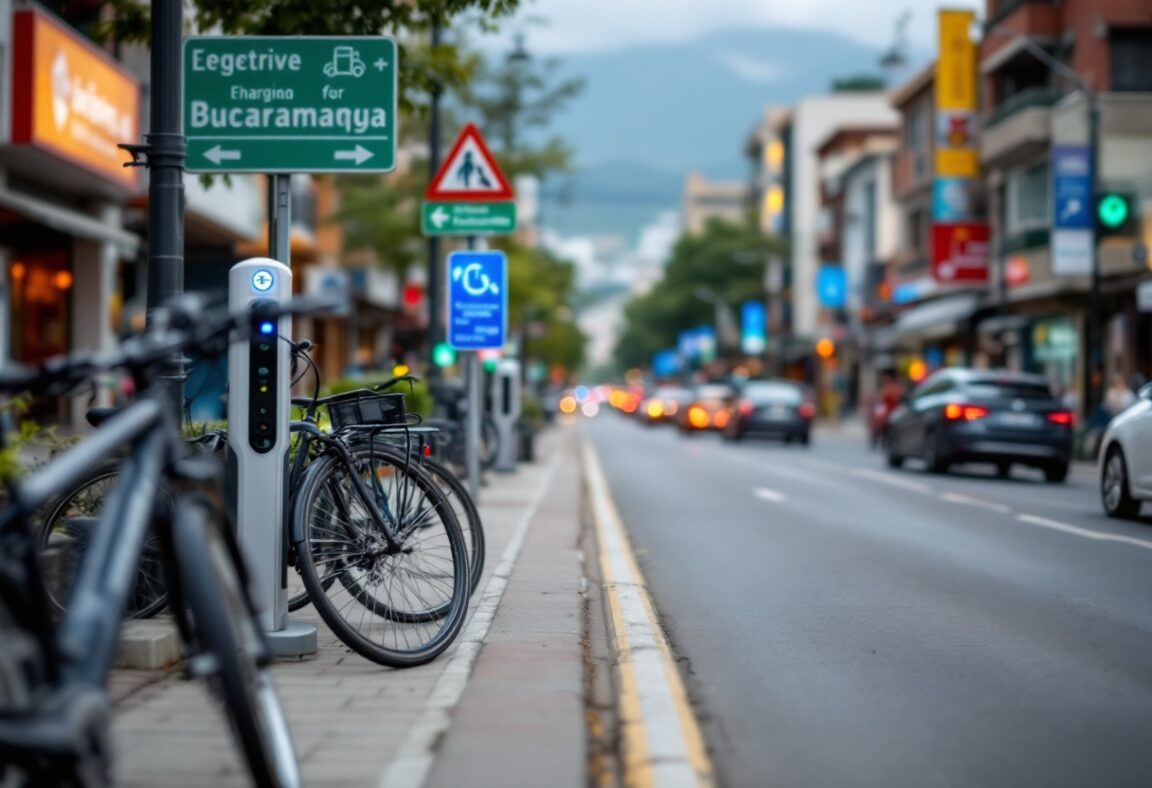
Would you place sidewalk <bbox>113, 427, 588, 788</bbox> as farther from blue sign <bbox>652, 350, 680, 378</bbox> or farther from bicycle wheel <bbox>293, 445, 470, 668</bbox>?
blue sign <bbox>652, 350, 680, 378</bbox>

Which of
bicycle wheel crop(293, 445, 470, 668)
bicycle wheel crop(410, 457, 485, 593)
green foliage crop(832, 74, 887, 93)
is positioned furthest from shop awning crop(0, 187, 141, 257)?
green foliage crop(832, 74, 887, 93)

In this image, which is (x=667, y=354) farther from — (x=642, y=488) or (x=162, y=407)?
(x=162, y=407)

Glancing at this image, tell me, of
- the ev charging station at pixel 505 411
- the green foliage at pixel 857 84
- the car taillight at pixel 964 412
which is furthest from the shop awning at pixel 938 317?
the green foliage at pixel 857 84

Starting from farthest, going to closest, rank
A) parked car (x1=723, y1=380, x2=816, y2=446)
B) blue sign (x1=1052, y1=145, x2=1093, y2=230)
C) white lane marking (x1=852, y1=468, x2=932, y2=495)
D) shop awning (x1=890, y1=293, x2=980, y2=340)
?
shop awning (x1=890, y1=293, x2=980, y2=340), parked car (x1=723, y1=380, x2=816, y2=446), blue sign (x1=1052, y1=145, x2=1093, y2=230), white lane marking (x1=852, y1=468, x2=932, y2=495)

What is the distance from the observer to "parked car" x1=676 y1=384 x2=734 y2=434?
47.8 metres

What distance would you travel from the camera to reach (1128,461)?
13914 millimetres

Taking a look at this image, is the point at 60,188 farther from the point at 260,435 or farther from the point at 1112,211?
the point at 260,435

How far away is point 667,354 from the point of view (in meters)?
133

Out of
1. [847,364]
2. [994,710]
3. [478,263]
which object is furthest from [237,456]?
[847,364]

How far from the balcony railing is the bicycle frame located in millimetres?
41486

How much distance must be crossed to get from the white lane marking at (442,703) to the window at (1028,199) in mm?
36438

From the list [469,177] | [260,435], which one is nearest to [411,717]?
[260,435]

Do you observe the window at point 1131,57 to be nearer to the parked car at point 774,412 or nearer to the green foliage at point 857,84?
the parked car at point 774,412

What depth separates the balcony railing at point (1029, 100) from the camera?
42.3 meters
